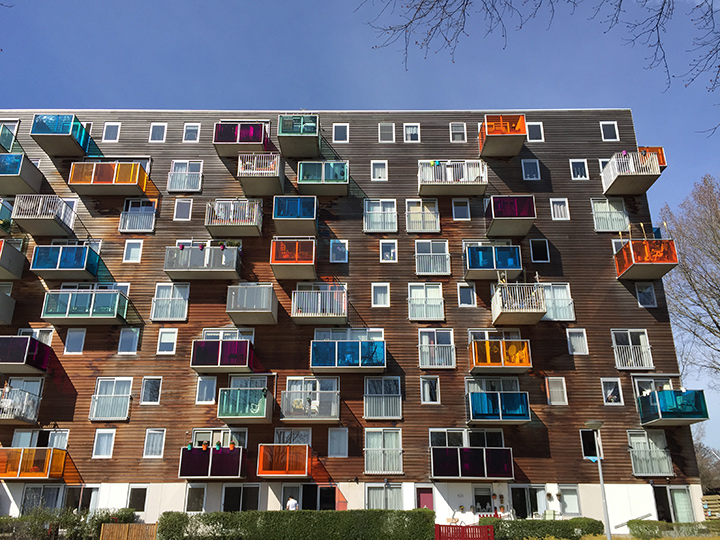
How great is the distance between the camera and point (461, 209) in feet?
113

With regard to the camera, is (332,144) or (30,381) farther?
(332,144)

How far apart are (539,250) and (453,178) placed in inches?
234

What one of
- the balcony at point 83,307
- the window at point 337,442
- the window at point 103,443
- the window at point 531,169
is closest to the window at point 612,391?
the window at point 531,169

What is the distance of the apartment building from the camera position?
2894cm

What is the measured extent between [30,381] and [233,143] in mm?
15735

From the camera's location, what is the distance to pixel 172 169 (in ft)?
115

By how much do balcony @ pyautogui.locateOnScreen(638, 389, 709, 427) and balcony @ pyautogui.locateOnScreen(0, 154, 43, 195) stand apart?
33187 mm

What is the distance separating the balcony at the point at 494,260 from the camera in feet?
104

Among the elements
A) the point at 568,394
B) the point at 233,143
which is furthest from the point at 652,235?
the point at 233,143

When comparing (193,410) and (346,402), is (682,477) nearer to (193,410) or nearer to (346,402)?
(346,402)

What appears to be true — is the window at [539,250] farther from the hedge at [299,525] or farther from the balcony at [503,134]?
the hedge at [299,525]

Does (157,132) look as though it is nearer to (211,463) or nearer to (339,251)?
(339,251)

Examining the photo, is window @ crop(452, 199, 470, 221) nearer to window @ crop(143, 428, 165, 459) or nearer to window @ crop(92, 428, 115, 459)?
window @ crop(143, 428, 165, 459)

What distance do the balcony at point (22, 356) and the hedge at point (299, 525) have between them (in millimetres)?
10426
